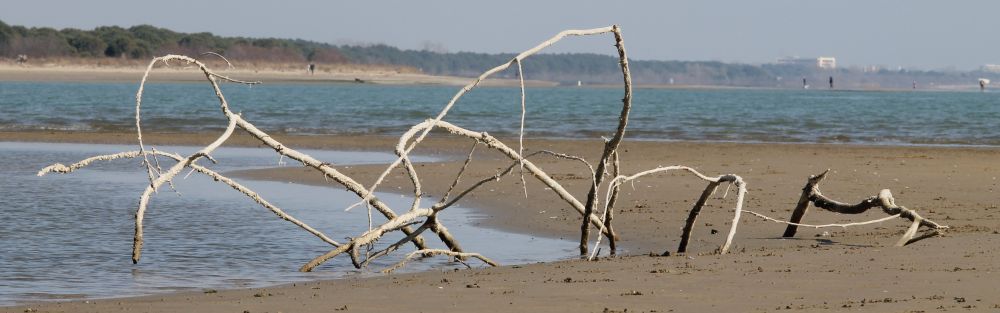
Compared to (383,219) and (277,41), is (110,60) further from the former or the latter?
(383,219)

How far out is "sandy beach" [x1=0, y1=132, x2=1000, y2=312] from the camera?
269 inches

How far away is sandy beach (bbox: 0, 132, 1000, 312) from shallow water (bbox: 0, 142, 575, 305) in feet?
1.82

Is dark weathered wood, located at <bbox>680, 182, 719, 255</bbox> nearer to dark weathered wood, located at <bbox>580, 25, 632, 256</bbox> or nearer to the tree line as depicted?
dark weathered wood, located at <bbox>580, 25, 632, 256</bbox>

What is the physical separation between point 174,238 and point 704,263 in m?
4.16

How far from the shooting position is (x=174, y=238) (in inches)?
416

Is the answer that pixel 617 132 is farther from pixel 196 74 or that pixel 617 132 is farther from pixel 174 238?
pixel 196 74

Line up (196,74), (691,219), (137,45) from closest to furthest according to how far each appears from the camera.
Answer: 1. (691,219)
2. (196,74)
3. (137,45)

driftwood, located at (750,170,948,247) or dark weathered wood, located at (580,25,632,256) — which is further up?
dark weathered wood, located at (580,25,632,256)

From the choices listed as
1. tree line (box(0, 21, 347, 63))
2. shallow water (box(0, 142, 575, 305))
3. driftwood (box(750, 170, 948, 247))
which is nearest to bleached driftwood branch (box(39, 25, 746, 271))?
shallow water (box(0, 142, 575, 305))

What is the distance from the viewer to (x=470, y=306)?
6.79m

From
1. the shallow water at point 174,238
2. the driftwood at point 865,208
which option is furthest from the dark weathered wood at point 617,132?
the driftwood at point 865,208

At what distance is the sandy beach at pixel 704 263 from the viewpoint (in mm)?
6832

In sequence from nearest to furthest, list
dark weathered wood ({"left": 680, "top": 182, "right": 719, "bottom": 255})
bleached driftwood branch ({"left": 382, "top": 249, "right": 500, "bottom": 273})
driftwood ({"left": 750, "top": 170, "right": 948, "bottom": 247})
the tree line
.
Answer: bleached driftwood branch ({"left": 382, "top": 249, "right": 500, "bottom": 273}), dark weathered wood ({"left": 680, "top": 182, "right": 719, "bottom": 255}), driftwood ({"left": 750, "top": 170, "right": 948, "bottom": 247}), the tree line

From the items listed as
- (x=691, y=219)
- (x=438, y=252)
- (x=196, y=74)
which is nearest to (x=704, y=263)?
(x=691, y=219)
